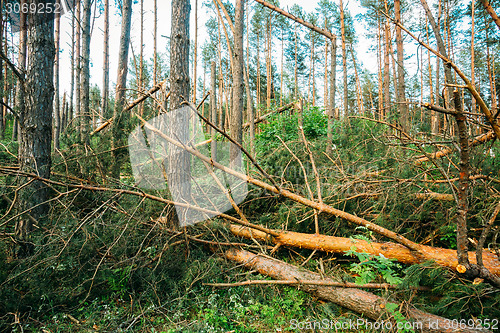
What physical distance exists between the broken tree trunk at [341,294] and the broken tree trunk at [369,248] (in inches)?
11.5

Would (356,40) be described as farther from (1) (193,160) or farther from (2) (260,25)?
(1) (193,160)

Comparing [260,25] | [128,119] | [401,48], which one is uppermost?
[260,25]

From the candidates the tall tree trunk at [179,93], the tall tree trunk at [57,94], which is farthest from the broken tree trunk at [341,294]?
the tall tree trunk at [57,94]

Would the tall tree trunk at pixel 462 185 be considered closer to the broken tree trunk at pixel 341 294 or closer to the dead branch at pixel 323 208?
the broken tree trunk at pixel 341 294

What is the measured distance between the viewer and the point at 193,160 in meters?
4.33

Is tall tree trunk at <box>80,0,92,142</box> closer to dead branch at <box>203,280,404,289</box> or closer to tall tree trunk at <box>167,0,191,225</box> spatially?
tall tree trunk at <box>167,0,191,225</box>

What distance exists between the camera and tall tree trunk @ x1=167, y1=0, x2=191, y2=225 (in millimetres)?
3533

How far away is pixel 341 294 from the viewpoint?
8.50ft

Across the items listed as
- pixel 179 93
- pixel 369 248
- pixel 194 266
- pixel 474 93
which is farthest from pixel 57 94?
pixel 474 93

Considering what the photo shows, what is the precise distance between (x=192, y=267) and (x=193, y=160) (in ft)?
6.02

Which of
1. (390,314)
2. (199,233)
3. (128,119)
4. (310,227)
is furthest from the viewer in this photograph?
(128,119)

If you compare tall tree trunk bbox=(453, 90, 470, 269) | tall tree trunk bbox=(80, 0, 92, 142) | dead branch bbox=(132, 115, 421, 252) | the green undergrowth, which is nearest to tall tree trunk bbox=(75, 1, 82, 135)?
tall tree trunk bbox=(80, 0, 92, 142)

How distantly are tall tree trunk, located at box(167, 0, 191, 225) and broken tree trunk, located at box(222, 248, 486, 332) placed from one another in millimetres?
1075

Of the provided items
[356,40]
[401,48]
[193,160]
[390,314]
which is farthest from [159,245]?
[356,40]
